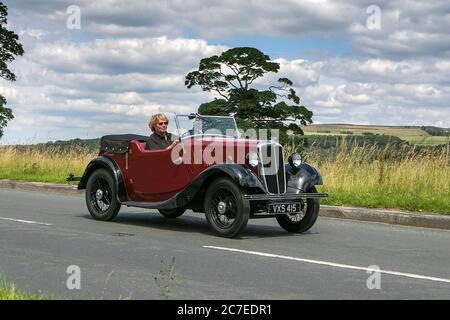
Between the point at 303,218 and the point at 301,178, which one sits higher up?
the point at 301,178

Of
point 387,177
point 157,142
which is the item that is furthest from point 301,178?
point 387,177

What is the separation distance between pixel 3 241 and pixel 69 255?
1.51 metres

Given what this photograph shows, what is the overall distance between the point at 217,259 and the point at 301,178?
3.02 m

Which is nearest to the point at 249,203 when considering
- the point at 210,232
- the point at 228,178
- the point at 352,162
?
the point at 228,178

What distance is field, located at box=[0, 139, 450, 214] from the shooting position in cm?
1373

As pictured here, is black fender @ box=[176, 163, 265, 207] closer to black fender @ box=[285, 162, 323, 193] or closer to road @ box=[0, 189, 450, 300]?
road @ box=[0, 189, 450, 300]

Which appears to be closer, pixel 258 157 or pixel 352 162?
pixel 258 157

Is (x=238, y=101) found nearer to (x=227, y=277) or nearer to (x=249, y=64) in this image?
(x=249, y=64)

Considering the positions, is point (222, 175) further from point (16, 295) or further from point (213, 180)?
point (16, 295)

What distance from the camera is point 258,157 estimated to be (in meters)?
10.3

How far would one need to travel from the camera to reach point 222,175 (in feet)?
33.5

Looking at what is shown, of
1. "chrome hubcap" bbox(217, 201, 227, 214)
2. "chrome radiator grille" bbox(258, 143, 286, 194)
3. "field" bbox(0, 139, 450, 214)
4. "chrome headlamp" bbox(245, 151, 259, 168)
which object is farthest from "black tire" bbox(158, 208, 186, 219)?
"field" bbox(0, 139, 450, 214)

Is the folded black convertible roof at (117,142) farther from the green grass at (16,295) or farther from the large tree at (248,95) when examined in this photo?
the large tree at (248,95)

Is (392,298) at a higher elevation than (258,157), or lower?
lower
